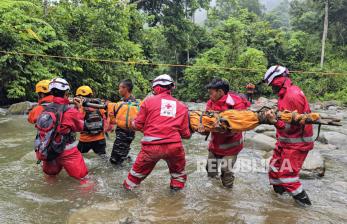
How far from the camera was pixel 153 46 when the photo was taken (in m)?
26.9

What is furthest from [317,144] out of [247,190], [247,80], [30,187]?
[247,80]

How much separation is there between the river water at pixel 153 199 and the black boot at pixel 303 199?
0.32 feet

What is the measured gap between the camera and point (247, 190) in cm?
543

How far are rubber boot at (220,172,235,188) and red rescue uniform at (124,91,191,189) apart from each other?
1.02 m

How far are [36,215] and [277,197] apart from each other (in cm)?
339

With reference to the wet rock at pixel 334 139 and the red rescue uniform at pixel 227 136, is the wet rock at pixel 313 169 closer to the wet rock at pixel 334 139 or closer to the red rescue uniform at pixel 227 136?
the red rescue uniform at pixel 227 136

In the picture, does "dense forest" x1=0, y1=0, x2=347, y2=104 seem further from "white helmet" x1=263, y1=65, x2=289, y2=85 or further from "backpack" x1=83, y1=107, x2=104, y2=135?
"backpack" x1=83, y1=107, x2=104, y2=135

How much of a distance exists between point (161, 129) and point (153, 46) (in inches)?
914

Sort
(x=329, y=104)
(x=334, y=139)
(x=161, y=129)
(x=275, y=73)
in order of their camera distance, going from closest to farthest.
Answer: (x=161, y=129), (x=275, y=73), (x=334, y=139), (x=329, y=104)

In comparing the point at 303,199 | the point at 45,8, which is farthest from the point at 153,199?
the point at 45,8

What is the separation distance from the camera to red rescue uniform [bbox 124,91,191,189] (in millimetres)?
4367

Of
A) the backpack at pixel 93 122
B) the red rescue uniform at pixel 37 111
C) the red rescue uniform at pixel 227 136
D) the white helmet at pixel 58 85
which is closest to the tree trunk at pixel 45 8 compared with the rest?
the backpack at pixel 93 122

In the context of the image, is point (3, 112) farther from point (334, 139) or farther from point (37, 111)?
point (334, 139)

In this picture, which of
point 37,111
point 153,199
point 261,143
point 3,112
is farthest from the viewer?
point 3,112
